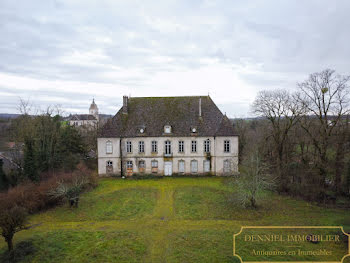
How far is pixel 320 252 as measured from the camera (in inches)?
515

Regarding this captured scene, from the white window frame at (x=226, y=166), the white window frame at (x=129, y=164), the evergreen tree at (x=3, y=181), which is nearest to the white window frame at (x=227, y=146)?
the white window frame at (x=226, y=166)

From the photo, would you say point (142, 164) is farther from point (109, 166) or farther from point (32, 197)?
point (32, 197)

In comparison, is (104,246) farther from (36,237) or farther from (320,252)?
(320,252)

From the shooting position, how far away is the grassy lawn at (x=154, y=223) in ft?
42.5

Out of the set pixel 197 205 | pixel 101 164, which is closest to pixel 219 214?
pixel 197 205

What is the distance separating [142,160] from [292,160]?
2090 centimetres

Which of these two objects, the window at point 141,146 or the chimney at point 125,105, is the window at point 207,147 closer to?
the window at point 141,146

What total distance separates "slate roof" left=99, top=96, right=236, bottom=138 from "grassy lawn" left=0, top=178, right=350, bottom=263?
8797 millimetres

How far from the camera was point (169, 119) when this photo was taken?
32469 millimetres

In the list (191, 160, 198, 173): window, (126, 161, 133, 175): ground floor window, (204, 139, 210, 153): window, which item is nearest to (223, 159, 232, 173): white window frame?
(204, 139, 210, 153): window

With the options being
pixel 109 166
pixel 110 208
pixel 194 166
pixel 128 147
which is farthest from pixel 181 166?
pixel 110 208

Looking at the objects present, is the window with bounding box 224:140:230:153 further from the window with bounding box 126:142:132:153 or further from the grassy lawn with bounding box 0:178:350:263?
the window with bounding box 126:142:132:153

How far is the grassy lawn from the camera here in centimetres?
1297

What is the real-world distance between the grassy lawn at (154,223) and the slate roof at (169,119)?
346 inches
